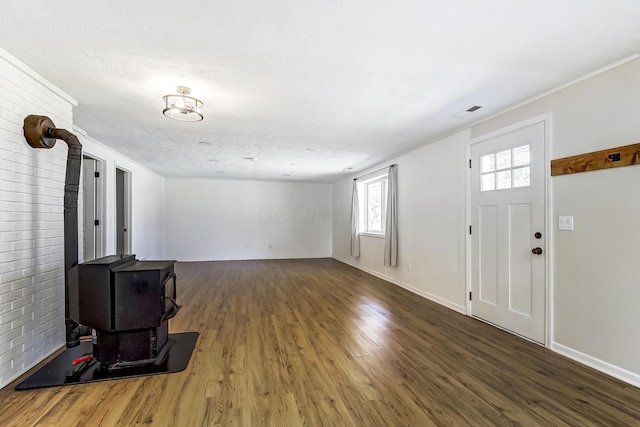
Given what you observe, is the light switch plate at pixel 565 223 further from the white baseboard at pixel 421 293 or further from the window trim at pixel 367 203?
the window trim at pixel 367 203

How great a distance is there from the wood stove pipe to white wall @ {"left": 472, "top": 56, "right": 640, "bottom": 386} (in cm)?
413

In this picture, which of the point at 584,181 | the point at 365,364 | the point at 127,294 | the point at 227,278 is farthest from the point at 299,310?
the point at 584,181

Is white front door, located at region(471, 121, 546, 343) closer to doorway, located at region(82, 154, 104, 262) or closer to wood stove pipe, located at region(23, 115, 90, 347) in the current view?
wood stove pipe, located at region(23, 115, 90, 347)

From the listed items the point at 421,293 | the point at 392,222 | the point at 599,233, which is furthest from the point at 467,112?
the point at 421,293

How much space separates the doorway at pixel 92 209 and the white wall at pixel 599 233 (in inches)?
230

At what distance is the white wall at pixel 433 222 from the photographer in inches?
150

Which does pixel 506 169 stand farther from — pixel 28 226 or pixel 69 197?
pixel 28 226

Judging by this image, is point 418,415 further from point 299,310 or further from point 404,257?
point 404,257

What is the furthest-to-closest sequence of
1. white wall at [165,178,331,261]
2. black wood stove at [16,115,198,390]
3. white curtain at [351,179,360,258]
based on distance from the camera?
1. white wall at [165,178,331,261]
2. white curtain at [351,179,360,258]
3. black wood stove at [16,115,198,390]

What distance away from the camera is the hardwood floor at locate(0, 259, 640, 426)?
1.76 metres

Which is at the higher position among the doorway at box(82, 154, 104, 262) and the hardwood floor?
the doorway at box(82, 154, 104, 262)

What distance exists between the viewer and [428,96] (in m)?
2.75

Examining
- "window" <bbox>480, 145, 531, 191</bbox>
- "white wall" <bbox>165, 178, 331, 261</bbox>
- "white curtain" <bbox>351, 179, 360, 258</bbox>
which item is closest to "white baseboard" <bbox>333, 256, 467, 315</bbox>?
"white curtain" <bbox>351, 179, 360, 258</bbox>

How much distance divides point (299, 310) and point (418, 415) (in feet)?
7.34
